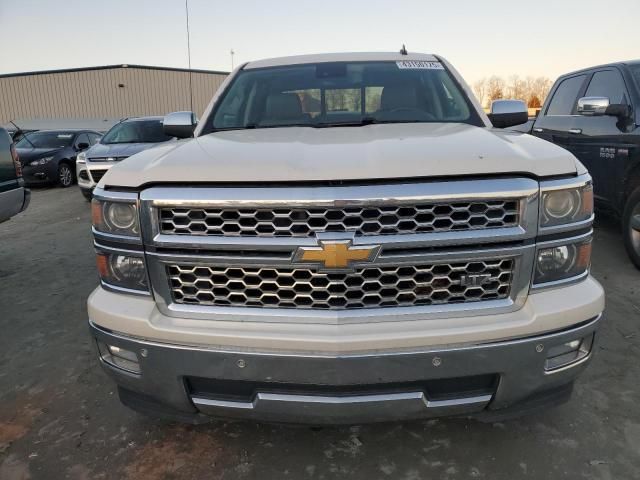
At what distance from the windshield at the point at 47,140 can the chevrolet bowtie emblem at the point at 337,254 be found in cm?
1344

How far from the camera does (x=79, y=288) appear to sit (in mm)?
4609

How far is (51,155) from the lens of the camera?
12.7 m

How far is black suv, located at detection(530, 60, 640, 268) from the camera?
180 inches

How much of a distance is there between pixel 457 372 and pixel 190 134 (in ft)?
8.05

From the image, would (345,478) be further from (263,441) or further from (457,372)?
(457,372)

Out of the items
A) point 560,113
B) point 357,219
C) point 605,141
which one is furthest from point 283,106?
point 560,113

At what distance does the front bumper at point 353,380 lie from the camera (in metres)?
1.74

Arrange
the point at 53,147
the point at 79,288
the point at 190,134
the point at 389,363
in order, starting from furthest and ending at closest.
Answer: the point at 53,147 → the point at 79,288 → the point at 190,134 → the point at 389,363

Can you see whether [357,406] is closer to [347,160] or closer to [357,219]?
[357,219]

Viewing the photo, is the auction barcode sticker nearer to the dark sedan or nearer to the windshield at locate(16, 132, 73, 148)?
the dark sedan

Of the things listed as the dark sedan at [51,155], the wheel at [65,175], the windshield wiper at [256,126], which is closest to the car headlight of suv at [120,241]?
the windshield wiper at [256,126]

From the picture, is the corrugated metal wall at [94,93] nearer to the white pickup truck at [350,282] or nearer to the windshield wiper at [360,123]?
the windshield wiper at [360,123]

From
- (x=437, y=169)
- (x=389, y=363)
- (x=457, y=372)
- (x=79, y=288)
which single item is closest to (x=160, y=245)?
(x=389, y=363)

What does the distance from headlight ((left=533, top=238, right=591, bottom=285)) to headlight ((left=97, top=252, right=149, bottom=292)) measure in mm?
1470
